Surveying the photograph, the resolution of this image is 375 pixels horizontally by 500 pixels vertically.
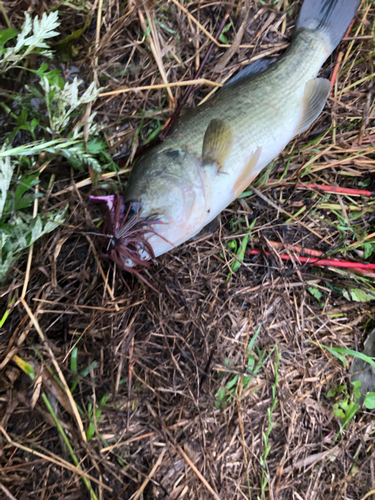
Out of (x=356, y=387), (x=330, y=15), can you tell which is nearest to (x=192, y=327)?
(x=356, y=387)

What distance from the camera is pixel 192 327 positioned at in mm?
1887

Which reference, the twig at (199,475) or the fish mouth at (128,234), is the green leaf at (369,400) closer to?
the twig at (199,475)

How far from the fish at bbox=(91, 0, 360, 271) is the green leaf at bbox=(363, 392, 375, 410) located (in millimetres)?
1782

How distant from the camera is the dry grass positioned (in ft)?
5.63

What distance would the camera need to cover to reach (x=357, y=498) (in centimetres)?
213

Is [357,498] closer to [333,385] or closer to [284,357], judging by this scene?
[333,385]

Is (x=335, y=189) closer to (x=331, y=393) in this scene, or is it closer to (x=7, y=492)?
(x=331, y=393)

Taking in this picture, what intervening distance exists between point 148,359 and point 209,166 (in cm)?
126

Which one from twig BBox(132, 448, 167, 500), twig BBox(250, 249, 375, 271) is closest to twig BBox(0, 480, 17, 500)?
twig BBox(132, 448, 167, 500)

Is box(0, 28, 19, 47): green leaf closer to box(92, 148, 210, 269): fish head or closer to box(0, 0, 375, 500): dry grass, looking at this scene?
box(0, 0, 375, 500): dry grass

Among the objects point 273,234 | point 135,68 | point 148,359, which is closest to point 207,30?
point 135,68

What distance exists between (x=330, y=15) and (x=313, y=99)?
25.6 inches

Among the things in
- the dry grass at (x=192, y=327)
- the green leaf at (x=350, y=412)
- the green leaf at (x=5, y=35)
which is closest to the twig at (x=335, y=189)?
the dry grass at (x=192, y=327)

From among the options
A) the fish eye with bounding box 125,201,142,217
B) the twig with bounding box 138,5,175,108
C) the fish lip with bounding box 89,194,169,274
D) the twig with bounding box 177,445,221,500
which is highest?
the twig with bounding box 138,5,175,108
